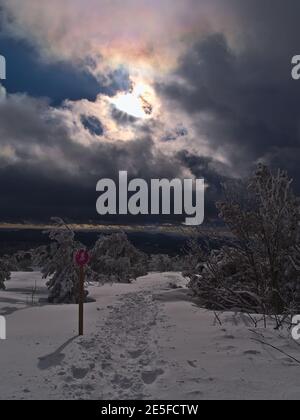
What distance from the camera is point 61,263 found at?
17453 millimetres

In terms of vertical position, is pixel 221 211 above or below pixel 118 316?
above

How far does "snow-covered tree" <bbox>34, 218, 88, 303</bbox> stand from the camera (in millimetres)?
17172

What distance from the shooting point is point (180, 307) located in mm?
14344

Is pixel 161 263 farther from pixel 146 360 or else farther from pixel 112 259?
pixel 146 360

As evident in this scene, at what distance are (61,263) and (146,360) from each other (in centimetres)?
1066

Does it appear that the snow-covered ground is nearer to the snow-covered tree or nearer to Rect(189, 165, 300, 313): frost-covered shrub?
Rect(189, 165, 300, 313): frost-covered shrub

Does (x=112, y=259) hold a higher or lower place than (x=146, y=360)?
higher

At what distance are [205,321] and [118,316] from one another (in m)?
3.03

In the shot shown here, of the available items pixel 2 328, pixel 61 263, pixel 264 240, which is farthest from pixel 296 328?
pixel 61 263

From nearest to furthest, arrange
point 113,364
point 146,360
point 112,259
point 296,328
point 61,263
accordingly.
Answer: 1. point 113,364
2. point 146,360
3. point 296,328
4. point 61,263
5. point 112,259

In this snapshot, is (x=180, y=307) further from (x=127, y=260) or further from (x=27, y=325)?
(x=127, y=260)

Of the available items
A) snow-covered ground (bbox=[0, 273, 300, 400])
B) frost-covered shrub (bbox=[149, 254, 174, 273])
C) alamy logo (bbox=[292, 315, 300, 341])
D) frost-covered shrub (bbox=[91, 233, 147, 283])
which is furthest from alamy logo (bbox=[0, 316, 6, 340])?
frost-covered shrub (bbox=[149, 254, 174, 273])

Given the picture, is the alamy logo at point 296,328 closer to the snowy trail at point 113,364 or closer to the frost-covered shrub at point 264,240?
the frost-covered shrub at point 264,240
